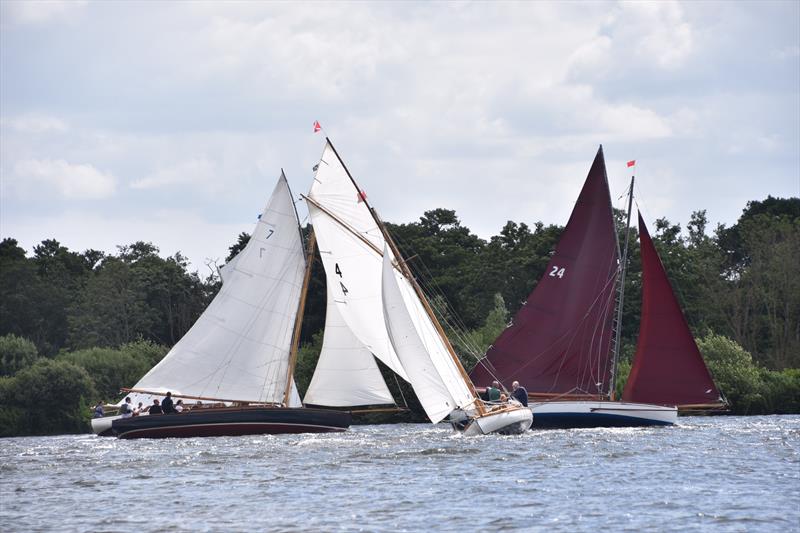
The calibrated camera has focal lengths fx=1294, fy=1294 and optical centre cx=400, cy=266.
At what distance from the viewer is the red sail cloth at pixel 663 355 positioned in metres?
58.8

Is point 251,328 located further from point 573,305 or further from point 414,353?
point 573,305

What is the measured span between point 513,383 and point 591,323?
576 centimetres

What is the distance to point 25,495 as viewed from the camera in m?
38.0

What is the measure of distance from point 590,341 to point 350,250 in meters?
12.3

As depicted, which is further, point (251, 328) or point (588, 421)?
point (251, 328)

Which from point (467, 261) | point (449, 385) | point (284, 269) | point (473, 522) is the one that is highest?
point (467, 261)

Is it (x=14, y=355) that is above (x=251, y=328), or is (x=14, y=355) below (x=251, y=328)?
above

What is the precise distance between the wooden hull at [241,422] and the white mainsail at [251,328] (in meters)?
1.48

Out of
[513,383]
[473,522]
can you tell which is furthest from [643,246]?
[473,522]

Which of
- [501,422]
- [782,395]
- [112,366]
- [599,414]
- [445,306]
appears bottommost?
[501,422]

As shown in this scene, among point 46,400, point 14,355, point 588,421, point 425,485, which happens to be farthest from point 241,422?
point 14,355

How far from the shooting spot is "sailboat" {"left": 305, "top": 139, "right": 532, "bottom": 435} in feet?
169

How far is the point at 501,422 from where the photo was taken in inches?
2141

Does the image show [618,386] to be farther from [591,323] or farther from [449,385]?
→ [449,385]
